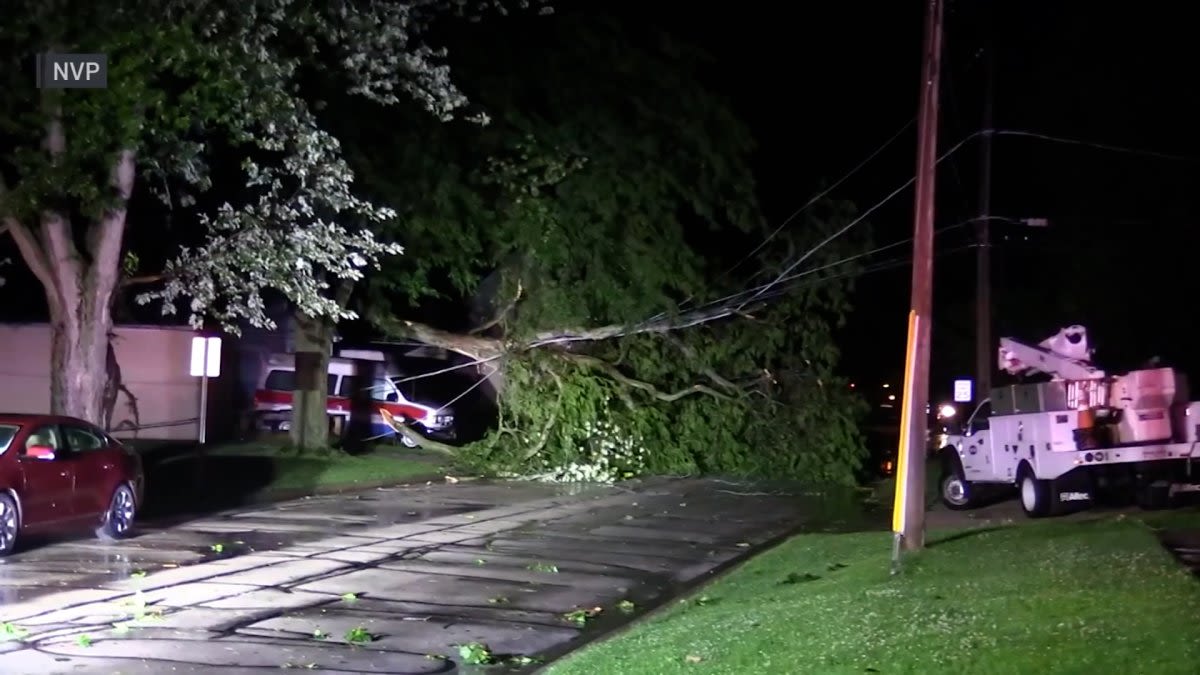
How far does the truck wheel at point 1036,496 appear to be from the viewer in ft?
73.1

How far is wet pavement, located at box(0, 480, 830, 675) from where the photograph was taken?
11312 millimetres

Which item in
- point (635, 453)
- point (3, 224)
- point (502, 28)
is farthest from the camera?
point (635, 453)

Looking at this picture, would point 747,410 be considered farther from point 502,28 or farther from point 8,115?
point 8,115

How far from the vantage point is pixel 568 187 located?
29.7m

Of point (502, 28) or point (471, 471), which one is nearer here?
point (502, 28)

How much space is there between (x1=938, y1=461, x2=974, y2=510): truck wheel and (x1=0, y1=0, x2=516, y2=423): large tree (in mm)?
10510

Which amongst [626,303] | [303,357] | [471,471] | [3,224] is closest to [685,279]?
[626,303]

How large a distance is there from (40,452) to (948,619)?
36.2 ft

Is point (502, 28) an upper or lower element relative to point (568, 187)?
upper

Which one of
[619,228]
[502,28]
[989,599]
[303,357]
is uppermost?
[502,28]

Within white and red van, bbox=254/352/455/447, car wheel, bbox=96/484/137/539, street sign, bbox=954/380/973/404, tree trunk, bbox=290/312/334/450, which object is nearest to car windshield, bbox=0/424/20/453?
car wheel, bbox=96/484/137/539

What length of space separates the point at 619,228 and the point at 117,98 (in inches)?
491

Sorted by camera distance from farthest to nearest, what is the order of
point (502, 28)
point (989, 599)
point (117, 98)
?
point (502, 28)
point (117, 98)
point (989, 599)

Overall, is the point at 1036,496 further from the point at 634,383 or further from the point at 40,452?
the point at 40,452
